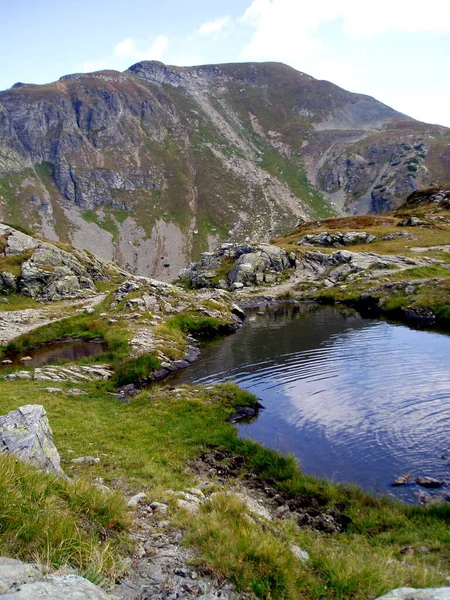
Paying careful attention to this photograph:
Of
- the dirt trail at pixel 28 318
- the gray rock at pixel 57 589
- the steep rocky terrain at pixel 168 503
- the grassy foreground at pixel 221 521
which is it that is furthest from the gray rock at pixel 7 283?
the gray rock at pixel 57 589

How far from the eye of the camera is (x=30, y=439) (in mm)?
11539

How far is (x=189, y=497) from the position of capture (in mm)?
11688

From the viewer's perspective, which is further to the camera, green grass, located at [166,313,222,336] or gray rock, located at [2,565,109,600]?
green grass, located at [166,313,222,336]

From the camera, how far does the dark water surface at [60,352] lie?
35.1 metres

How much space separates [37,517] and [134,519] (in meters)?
2.74

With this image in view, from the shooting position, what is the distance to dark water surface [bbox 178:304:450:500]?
16406mm

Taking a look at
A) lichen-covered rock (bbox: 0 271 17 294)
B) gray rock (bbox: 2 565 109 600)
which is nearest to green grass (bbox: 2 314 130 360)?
lichen-covered rock (bbox: 0 271 17 294)

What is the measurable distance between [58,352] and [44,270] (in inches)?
1399

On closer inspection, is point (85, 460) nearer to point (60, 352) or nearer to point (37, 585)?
point (37, 585)

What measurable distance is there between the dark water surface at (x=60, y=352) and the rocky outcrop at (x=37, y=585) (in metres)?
30.3

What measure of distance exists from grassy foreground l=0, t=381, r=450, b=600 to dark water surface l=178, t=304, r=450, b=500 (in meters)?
1.85

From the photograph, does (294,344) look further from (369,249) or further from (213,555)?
(369,249)

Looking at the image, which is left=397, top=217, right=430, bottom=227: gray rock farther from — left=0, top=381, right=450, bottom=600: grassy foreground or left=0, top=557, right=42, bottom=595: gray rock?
left=0, top=557, right=42, bottom=595: gray rock

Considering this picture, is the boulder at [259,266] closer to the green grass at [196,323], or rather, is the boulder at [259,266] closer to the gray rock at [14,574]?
the green grass at [196,323]
